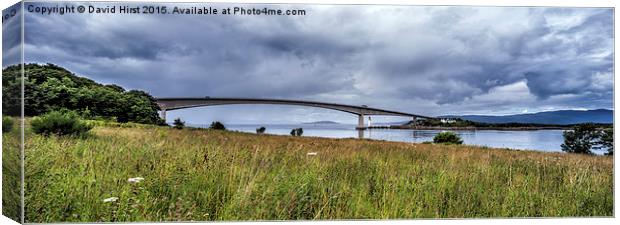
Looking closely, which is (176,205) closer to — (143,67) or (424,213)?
(143,67)

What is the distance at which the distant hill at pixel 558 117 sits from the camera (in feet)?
20.2

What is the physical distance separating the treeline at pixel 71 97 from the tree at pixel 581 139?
203 inches

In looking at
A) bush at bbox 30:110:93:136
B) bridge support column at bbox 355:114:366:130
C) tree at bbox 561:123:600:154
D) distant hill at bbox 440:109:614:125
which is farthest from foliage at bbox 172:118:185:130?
tree at bbox 561:123:600:154

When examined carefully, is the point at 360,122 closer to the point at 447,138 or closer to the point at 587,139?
the point at 447,138

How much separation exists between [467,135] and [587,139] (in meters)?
1.55

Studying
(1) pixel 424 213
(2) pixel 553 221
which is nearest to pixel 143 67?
(1) pixel 424 213

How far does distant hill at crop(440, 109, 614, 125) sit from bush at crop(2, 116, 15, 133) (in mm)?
5216

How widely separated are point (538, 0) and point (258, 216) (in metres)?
4.14

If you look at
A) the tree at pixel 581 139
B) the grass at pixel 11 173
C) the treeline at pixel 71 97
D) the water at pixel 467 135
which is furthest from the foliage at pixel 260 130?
the tree at pixel 581 139

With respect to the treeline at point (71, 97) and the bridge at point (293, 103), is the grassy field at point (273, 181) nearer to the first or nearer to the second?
the treeline at point (71, 97)

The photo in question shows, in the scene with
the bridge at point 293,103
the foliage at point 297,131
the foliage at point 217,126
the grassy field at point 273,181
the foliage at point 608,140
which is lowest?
the grassy field at point 273,181

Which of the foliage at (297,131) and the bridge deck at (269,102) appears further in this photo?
the foliage at (297,131)

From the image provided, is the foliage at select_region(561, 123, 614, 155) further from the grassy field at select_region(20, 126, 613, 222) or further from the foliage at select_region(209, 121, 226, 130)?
the foliage at select_region(209, 121, 226, 130)

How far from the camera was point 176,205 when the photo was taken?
189 inches
